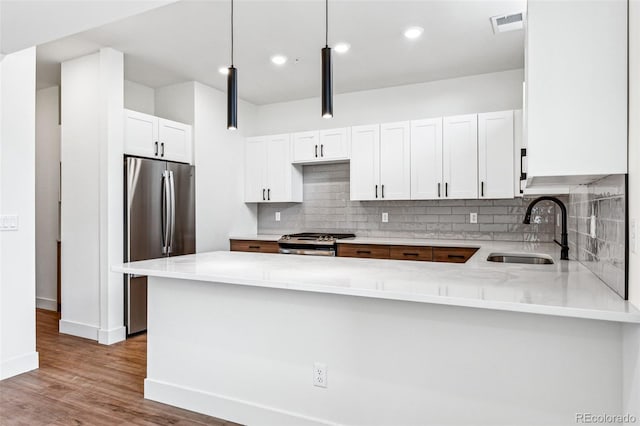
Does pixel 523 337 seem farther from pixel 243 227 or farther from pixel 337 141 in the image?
pixel 243 227

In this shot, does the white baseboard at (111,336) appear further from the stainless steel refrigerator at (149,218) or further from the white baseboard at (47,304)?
the white baseboard at (47,304)

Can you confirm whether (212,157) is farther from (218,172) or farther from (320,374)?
(320,374)

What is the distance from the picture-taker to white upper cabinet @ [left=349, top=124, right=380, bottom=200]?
4793 millimetres

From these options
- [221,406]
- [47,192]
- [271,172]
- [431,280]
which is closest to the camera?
[431,280]

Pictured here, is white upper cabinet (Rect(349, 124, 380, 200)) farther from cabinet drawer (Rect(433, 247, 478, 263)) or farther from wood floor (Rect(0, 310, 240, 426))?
wood floor (Rect(0, 310, 240, 426))

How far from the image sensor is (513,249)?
3691mm

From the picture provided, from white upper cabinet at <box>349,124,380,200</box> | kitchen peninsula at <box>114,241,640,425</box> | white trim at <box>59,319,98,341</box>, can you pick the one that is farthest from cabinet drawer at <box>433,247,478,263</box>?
white trim at <box>59,319,98,341</box>

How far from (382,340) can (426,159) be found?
2916mm

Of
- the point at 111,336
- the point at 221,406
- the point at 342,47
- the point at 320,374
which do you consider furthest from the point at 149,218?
the point at 320,374

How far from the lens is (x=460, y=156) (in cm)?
438

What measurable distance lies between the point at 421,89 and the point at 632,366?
156 inches

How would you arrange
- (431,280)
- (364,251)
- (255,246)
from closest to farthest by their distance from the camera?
(431,280) → (364,251) → (255,246)

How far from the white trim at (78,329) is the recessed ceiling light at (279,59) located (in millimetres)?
3068

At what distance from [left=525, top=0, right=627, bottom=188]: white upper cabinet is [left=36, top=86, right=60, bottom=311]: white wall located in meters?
5.37
